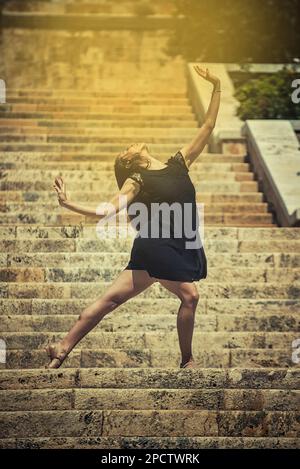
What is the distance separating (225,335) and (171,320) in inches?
20.0

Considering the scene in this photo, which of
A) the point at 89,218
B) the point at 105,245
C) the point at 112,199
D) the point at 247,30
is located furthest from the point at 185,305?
the point at 247,30

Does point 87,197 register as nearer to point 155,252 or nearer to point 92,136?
point 92,136

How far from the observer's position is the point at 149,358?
22.5ft

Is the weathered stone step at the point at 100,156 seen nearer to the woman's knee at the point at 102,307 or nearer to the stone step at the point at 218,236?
the stone step at the point at 218,236

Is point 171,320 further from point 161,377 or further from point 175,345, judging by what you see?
point 161,377

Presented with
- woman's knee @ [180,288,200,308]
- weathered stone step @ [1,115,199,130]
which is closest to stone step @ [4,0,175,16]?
weathered stone step @ [1,115,199,130]

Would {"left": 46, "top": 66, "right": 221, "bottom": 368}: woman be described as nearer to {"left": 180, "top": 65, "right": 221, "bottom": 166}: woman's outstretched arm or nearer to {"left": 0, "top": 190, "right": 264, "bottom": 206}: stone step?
{"left": 180, "top": 65, "right": 221, "bottom": 166}: woman's outstretched arm

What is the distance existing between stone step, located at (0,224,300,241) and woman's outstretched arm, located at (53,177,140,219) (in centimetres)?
238

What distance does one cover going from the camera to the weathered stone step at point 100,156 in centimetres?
1138

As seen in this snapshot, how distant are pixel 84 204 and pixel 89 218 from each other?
0.22 metres

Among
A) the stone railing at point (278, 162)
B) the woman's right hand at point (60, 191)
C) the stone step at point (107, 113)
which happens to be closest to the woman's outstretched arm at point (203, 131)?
the woman's right hand at point (60, 191)

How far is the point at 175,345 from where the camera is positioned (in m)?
6.96
